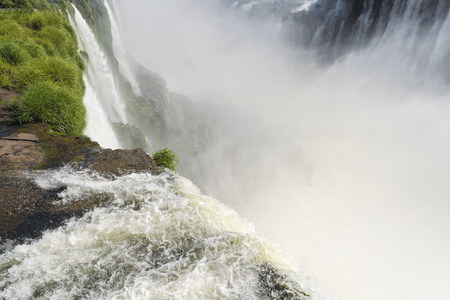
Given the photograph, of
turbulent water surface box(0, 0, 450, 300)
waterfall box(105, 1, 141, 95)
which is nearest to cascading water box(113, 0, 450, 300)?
turbulent water surface box(0, 0, 450, 300)

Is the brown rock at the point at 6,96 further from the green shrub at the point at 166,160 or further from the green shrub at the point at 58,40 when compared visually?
the green shrub at the point at 166,160

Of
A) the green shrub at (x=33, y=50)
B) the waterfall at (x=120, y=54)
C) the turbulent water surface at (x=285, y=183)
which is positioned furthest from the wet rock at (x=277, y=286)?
the waterfall at (x=120, y=54)

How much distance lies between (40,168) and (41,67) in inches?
224

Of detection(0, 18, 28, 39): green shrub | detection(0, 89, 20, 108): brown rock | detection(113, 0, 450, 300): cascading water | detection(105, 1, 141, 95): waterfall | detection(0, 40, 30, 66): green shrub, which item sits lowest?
detection(113, 0, 450, 300): cascading water

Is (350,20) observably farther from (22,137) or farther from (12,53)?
(22,137)

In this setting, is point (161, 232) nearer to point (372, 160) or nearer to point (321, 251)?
point (321, 251)

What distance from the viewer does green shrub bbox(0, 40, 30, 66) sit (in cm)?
936

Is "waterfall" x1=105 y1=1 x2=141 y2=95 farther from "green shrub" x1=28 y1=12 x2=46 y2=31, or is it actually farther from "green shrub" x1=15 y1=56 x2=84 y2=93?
"green shrub" x1=15 y1=56 x2=84 y2=93

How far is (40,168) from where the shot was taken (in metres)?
6.03

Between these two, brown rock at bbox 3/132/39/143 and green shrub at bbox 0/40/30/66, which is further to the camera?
green shrub at bbox 0/40/30/66

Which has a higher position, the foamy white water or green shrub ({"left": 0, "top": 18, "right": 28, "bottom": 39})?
green shrub ({"left": 0, "top": 18, "right": 28, "bottom": 39})

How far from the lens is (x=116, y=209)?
17.1 ft

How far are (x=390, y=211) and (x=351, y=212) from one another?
975 cm

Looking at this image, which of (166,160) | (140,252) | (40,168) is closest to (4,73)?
(40,168)
